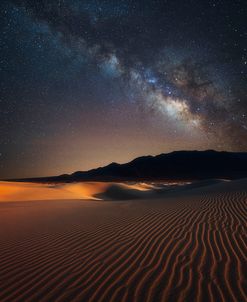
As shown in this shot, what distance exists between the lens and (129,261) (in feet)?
16.1

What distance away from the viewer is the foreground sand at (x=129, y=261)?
3722mm

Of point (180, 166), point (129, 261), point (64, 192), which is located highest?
point (180, 166)

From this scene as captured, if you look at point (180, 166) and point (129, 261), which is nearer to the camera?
point (129, 261)

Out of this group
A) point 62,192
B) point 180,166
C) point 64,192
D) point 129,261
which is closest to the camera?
point 129,261

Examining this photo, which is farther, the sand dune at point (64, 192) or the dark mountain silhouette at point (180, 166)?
the dark mountain silhouette at point (180, 166)

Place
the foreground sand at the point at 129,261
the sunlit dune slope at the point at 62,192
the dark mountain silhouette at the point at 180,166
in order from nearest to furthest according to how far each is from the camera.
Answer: the foreground sand at the point at 129,261 → the sunlit dune slope at the point at 62,192 → the dark mountain silhouette at the point at 180,166

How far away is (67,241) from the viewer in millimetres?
6871

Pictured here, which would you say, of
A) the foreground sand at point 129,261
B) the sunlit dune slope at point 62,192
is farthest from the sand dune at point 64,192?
the foreground sand at point 129,261

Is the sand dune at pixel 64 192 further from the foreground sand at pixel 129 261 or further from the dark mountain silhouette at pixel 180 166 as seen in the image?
the dark mountain silhouette at pixel 180 166

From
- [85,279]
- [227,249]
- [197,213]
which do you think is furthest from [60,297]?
[197,213]

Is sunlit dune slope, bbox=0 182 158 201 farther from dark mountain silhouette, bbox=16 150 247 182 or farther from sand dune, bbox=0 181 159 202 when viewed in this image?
dark mountain silhouette, bbox=16 150 247 182

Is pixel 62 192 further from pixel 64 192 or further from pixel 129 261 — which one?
pixel 129 261

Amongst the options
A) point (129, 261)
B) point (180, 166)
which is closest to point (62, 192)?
point (129, 261)

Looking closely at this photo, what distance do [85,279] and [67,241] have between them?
2.81 metres
